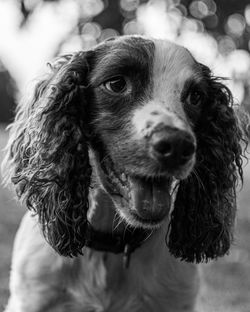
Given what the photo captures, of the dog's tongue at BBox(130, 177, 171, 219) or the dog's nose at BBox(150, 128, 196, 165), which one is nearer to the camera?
the dog's nose at BBox(150, 128, 196, 165)

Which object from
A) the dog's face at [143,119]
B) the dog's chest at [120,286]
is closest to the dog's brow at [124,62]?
the dog's face at [143,119]

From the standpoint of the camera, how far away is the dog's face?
3.23m

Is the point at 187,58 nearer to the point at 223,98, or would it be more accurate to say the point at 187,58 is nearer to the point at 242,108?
the point at 223,98

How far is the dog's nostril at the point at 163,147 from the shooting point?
10.3 ft

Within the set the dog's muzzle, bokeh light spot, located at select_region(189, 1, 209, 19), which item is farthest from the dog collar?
bokeh light spot, located at select_region(189, 1, 209, 19)

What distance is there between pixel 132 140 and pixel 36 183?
67 centimetres

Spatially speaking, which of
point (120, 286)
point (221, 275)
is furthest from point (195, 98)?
point (221, 275)

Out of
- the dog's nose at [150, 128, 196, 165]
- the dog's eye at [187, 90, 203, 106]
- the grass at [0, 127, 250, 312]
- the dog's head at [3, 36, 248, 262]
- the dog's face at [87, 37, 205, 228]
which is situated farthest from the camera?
the grass at [0, 127, 250, 312]

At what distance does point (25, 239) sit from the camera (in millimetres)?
4117

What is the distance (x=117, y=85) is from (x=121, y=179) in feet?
1.65

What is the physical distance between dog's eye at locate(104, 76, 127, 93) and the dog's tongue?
49 cm

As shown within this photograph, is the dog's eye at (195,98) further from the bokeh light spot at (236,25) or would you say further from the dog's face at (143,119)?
the bokeh light spot at (236,25)

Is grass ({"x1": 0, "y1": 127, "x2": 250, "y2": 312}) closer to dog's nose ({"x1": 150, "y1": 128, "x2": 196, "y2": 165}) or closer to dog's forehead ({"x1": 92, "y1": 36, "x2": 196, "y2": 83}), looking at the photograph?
dog's nose ({"x1": 150, "y1": 128, "x2": 196, "y2": 165})

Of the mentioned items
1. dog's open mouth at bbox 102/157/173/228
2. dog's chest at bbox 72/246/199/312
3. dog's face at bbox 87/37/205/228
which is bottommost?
dog's chest at bbox 72/246/199/312
